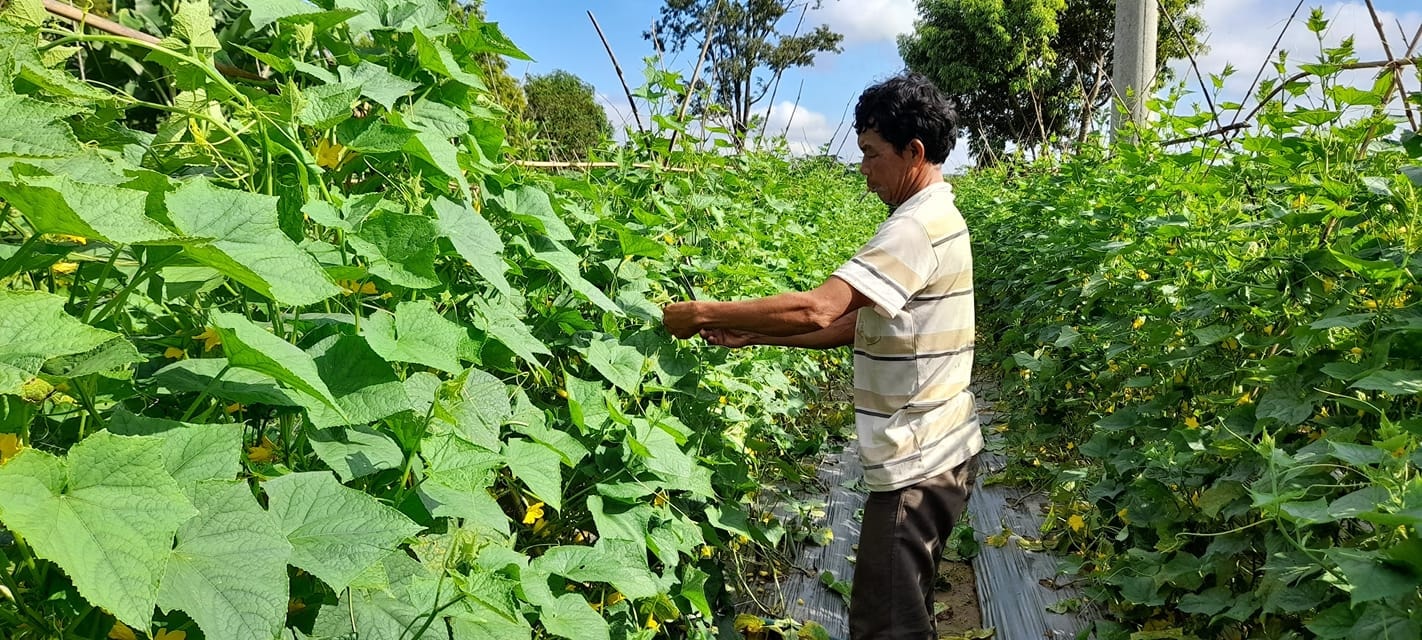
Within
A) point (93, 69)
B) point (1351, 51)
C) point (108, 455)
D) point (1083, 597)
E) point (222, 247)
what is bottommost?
point (1083, 597)

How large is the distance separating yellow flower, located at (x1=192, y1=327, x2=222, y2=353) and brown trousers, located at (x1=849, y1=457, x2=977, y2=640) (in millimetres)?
1556

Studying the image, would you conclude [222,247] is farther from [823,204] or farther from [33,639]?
[823,204]

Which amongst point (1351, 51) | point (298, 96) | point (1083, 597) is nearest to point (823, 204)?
point (1083, 597)

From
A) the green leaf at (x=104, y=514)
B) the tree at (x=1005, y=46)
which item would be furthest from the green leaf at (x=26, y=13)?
the tree at (x=1005, y=46)

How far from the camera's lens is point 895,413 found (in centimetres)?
215

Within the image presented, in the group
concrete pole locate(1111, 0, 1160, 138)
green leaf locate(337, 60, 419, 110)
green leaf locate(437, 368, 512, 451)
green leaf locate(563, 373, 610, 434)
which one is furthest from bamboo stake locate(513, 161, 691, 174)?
concrete pole locate(1111, 0, 1160, 138)

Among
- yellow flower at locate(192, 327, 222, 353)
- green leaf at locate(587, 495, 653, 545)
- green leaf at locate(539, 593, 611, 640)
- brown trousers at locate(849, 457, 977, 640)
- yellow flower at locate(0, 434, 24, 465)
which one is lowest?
brown trousers at locate(849, 457, 977, 640)

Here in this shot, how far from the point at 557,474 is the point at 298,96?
0.62m

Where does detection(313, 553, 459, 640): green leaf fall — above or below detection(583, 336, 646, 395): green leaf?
below

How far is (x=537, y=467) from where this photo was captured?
1.29m

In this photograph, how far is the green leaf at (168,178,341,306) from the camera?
29.3 inches

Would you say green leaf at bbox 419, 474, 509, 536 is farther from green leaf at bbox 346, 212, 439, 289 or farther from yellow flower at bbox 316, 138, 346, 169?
yellow flower at bbox 316, 138, 346, 169

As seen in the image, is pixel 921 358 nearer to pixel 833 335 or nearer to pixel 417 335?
pixel 833 335

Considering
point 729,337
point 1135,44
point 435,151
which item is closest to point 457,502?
point 435,151
